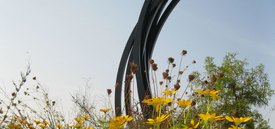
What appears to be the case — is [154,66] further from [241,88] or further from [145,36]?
[241,88]

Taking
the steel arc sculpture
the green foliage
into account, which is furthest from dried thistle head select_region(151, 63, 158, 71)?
the green foliage

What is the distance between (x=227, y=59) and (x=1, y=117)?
1510 cm

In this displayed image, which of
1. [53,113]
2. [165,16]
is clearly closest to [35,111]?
[53,113]

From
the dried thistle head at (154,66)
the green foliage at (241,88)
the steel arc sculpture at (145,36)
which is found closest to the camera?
the dried thistle head at (154,66)

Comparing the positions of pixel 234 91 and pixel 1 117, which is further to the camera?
pixel 234 91

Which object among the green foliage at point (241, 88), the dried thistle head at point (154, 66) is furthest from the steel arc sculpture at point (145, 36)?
the green foliage at point (241, 88)

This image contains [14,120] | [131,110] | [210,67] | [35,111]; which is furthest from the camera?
[210,67]

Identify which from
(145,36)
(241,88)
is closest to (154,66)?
(145,36)

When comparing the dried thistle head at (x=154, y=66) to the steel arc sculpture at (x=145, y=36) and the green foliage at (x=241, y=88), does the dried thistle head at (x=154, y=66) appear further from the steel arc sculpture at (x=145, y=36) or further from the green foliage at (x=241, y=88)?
the green foliage at (x=241, y=88)

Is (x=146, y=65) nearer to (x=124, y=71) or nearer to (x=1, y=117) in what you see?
(x=124, y=71)

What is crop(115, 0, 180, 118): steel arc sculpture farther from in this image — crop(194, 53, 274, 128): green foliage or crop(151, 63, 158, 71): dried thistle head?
crop(194, 53, 274, 128): green foliage

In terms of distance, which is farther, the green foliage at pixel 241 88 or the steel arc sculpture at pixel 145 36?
the green foliage at pixel 241 88

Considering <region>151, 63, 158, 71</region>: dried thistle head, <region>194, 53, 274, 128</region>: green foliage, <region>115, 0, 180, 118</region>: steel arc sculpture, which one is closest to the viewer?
<region>151, 63, 158, 71</region>: dried thistle head

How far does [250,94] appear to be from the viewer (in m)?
18.0
